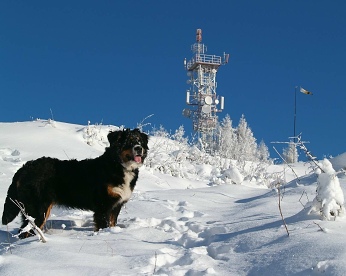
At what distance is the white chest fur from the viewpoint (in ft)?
17.6

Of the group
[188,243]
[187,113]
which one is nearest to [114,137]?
[188,243]

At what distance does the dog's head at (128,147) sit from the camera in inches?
221

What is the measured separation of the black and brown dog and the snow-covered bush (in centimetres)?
262

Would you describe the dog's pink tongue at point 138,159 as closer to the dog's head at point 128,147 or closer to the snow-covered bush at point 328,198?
the dog's head at point 128,147

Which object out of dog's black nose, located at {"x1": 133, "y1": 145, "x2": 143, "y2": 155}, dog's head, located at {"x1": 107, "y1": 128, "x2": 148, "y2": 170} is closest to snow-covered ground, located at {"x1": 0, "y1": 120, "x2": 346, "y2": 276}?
dog's head, located at {"x1": 107, "y1": 128, "x2": 148, "y2": 170}

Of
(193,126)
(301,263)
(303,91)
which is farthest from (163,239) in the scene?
(193,126)

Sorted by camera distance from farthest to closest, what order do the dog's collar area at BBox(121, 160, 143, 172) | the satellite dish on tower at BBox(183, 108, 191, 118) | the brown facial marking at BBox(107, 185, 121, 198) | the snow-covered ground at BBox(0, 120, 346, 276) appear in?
the satellite dish on tower at BBox(183, 108, 191, 118), the dog's collar area at BBox(121, 160, 143, 172), the brown facial marking at BBox(107, 185, 121, 198), the snow-covered ground at BBox(0, 120, 346, 276)

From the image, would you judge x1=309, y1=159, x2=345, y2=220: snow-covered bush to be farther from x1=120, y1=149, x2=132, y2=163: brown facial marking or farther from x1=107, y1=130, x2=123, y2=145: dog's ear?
x1=107, y1=130, x2=123, y2=145: dog's ear

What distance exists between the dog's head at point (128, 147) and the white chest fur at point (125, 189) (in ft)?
0.35

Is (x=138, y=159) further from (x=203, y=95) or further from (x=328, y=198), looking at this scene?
(x=203, y=95)

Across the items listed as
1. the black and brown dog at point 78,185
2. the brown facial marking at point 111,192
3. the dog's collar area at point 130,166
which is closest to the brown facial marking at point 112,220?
the black and brown dog at point 78,185

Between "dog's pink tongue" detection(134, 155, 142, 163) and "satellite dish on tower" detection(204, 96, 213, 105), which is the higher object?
"satellite dish on tower" detection(204, 96, 213, 105)

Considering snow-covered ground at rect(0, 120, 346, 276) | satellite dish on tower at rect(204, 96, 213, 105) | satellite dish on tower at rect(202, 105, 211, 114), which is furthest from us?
satellite dish on tower at rect(204, 96, 213, 105)

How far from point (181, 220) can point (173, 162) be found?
8.07 meters
